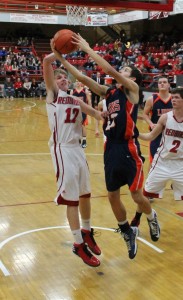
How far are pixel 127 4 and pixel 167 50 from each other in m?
18.4

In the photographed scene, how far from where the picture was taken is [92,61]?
2470 centimetres

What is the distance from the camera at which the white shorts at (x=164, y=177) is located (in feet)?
16.3

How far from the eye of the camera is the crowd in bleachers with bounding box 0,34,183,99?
21.6 meters

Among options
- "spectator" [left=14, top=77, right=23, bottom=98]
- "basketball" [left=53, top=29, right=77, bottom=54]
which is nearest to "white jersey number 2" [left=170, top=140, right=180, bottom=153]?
"basketball" [left=53, top=29, right=77, bottom=54]

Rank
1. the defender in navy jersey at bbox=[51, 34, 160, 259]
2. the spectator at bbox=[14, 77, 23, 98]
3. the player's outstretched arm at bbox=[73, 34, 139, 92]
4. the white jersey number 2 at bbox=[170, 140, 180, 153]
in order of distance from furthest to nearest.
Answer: the spectator at bbox=[14, 77, 23, 98] < the white jersey number 2 at bbox=[170, 140, 180, 153] < the defender in navy jersey at bbox=[51, 34, 160, 259] < the player's outstretched arm at bbox=[73, 34, 139, 92]

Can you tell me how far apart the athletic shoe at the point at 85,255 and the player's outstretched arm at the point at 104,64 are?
1.56 m

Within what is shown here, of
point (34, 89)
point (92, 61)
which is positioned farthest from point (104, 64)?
point (92, 61)

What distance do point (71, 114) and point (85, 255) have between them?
1.34 metres

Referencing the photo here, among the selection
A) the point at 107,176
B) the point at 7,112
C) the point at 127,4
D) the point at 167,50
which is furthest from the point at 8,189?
the point at 167,50

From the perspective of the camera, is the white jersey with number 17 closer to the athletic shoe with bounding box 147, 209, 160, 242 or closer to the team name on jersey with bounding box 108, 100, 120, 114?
the team name on jersey with bounding box 108, 100, 120, 114

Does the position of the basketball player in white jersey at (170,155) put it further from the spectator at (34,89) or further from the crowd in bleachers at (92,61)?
the spectator at (34,89)

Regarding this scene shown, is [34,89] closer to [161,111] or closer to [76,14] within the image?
[76,14]

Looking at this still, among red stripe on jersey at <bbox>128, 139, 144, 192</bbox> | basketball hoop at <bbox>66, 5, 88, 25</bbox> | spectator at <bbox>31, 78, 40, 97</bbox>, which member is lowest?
spectator at <bbox>31, 78, 40, 97</bbox>

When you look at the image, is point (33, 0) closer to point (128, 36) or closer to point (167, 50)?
point (167, 50)
